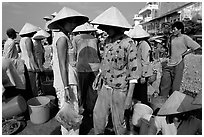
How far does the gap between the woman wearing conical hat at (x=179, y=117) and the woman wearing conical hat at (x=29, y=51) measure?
2860 millimetres

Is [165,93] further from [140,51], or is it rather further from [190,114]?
[190,114]

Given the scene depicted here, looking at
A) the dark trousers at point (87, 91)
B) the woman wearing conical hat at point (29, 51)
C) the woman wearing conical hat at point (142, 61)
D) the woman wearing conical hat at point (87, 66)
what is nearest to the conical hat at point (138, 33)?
the woman wearing conical hat at point (142, 61)

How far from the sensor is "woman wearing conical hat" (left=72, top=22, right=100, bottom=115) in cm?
379

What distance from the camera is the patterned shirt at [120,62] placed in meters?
2.16

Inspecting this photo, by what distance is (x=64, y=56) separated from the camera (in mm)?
2221

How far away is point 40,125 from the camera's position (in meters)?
3.18

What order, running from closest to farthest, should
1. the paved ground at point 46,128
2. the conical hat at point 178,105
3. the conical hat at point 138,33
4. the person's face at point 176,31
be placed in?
the conical hat at point 178,105 < the paved ground at point 46,128 < the person's face at point 176,31 < the conical hat at point 138,33

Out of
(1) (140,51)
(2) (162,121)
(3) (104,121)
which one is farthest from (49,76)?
(2) (162,121)

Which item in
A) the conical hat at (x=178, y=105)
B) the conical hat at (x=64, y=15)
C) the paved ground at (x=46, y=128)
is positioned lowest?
the paved ground at (x=46, y=128)

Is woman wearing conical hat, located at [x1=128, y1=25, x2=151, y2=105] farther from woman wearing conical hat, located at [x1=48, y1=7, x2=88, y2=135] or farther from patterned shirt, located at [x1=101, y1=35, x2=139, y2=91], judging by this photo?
woman wearing conical hat, located at [x1=48, y1=7, x2=88, y2=135]

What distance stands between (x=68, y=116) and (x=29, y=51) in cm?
225

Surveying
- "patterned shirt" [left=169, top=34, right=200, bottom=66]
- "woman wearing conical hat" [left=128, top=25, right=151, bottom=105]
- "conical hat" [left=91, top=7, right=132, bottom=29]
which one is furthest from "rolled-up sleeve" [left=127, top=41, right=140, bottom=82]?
"patterned shirt" [left=169, top=34, right=200, bottom=66]

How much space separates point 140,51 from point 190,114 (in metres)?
2.04

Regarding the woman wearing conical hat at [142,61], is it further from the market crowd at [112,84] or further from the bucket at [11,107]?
the bucket at [11,107]
